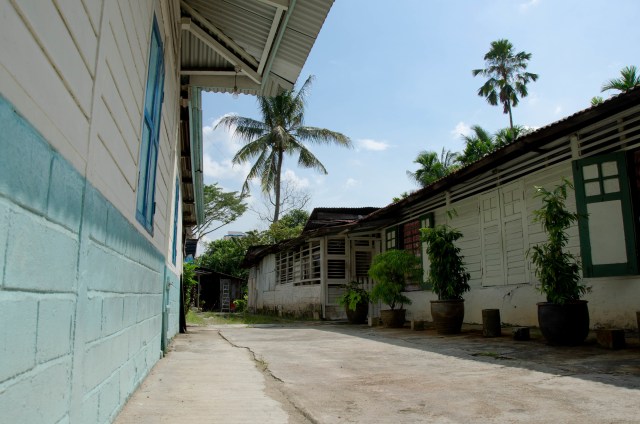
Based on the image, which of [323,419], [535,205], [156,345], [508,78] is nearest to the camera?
[323,419]

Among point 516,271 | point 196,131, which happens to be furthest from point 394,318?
point 196,131

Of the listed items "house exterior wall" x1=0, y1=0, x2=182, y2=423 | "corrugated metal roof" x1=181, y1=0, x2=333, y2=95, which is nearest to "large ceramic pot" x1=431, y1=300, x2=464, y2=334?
"corrugated metal roof" x1=181, y1=0, x2=333, y2=95

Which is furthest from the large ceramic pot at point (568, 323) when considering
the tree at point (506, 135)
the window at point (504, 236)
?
the tree at point (506, 135)

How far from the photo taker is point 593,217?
6.68 m

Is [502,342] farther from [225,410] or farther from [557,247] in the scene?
[225,410]

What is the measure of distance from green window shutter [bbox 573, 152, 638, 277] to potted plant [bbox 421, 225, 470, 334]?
2085 mm

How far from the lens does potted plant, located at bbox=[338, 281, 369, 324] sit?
12117mm

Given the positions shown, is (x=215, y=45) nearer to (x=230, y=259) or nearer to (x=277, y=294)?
(x=277, y=294)

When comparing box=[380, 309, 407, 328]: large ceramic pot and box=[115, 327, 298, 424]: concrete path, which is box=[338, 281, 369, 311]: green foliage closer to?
box=[380, 309, 407, 328]: large ceramic pot

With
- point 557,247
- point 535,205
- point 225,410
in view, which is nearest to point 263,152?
point 535,205

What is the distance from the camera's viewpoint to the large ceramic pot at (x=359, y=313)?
12328mm

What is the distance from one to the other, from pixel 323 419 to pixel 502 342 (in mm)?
4562

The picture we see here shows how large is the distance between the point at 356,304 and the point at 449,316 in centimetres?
441

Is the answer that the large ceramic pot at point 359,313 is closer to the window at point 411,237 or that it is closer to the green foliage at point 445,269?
the window at point 411,237
